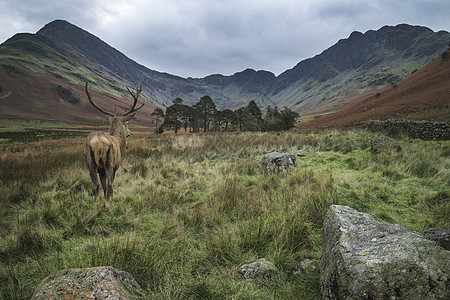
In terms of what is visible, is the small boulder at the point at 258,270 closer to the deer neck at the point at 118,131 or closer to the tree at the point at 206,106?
the deer neck at the point at 118,131

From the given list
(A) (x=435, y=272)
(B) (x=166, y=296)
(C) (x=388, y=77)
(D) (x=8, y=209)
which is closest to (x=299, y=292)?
(A) (x=435, y=272)

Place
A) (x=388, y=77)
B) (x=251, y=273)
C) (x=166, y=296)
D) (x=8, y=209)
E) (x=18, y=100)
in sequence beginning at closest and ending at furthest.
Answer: (x=166, y=296), (x=251, y=273), (x=8, y=209), (x=18, y=100), (x=388, y=77)

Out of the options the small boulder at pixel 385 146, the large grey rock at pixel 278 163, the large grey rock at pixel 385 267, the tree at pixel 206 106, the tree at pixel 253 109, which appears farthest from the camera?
the tree at pixel 206 106

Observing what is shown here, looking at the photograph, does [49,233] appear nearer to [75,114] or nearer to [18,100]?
[75,114]

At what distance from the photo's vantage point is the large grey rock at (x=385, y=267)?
1.00 metres

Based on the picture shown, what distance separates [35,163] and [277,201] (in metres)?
8.30

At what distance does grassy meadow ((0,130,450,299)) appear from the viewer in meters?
1.68

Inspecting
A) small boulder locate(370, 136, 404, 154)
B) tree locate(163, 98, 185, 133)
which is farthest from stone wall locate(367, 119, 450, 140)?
tree locate(163, 98, 185, 133)

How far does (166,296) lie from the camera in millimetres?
1286

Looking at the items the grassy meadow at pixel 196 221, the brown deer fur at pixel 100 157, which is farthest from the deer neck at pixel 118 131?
the grassy meadow at pixel 196 221

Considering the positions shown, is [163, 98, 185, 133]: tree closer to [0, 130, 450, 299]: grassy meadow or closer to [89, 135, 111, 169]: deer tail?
[0, 130, 450, 299]: grassy meadow

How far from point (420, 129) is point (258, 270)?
12.0 metres

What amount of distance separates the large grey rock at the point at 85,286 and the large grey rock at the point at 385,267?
1454 millimetres

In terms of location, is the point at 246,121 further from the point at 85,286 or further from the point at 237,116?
the point at 85,286
